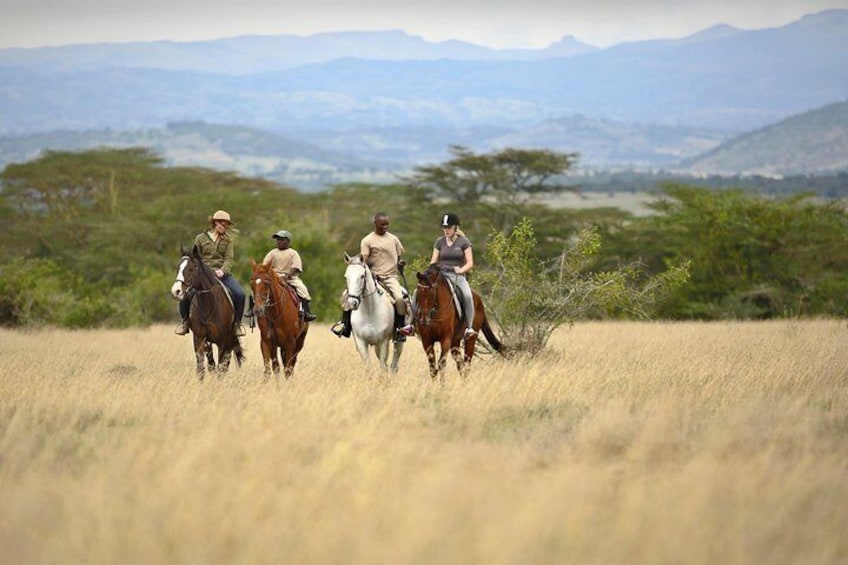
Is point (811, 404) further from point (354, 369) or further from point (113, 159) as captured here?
point (113, 159)

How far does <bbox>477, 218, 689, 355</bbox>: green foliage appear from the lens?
1529cm

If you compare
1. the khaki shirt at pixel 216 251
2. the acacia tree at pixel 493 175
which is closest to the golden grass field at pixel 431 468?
the khaki shirt at pixel 216 251

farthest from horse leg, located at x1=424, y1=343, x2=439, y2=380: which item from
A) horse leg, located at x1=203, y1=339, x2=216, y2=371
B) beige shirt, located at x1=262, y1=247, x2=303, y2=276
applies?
horse leg, located at x1=203, y1=339, x2=216, y2=371

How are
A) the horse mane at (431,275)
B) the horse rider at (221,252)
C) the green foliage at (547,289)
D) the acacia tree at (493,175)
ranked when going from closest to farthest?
1. the horse mane at (431,275)
2. the horse rider at (221,252)
3. the green foliage at (547,289)
4. the acacia tree at (493,175)

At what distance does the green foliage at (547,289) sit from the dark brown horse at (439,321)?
9.27 feet

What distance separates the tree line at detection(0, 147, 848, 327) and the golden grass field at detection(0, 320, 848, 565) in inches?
299

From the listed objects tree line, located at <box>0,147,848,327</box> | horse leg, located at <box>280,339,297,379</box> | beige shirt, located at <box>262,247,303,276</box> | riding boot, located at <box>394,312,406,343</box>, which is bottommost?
tree line, located at <box>0,147,848,327</box>

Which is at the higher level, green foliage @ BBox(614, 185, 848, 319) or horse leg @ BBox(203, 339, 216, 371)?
horse leg @ BBox(203, 339, 216, 371)

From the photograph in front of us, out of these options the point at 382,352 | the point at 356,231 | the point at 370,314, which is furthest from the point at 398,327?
the point at 356,231

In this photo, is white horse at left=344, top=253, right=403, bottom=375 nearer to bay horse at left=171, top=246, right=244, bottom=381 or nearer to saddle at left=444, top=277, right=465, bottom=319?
saddle at left=444, top=277, right=465, bottom=319

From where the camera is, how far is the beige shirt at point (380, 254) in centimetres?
1266

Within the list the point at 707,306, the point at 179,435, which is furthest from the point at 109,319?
the point at 179,435

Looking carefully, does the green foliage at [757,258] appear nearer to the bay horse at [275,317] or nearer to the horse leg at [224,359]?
the horse leg at [224,359]

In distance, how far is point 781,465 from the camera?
7.21 m
